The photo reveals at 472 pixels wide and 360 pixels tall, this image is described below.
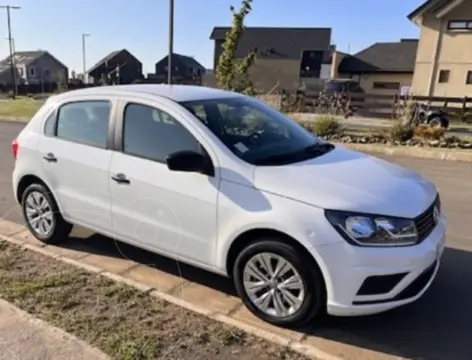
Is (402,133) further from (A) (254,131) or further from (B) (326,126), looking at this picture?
(A) (254,131)

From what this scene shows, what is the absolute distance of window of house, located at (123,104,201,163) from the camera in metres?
3.43

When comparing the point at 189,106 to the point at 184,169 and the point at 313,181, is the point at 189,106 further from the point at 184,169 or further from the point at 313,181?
the point at 313,181

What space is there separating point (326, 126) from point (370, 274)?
32.0 feet

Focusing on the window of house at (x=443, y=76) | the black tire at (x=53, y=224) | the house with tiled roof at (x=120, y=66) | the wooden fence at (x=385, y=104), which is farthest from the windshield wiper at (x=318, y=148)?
the house with tiled roof at (x=120, y=66)

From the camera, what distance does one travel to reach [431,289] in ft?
12.0

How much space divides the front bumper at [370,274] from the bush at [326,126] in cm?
938

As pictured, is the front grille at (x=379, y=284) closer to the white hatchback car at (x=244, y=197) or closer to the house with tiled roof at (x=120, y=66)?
the white hatchback car at (x=244, y=197)

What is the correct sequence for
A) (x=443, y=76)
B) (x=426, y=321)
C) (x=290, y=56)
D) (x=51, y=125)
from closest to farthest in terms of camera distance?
1. (x=426, y=321)
2. (x=51, y=125)
3. (x=443, y=76)
4. (x=290, y=56)

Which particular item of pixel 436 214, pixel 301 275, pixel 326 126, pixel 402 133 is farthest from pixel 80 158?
pixel 402 133

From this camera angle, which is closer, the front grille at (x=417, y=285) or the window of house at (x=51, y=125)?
the front grille at (x=417, y=285)

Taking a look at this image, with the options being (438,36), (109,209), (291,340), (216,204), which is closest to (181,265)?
(109,209)

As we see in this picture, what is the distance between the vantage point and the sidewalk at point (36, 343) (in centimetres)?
268

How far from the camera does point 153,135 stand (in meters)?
3.60

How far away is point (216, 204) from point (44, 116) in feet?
7.68
